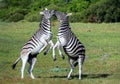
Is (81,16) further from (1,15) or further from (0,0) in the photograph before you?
(0,0)

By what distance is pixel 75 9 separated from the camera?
2884 inches

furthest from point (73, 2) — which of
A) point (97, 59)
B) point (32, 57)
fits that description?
point (32, 57)

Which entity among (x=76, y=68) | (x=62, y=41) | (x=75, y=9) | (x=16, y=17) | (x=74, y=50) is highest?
(x=62, y=41)

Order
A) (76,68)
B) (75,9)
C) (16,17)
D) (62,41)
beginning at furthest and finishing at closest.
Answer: (75,9) < (16,17) < (76,68) < (62,41)

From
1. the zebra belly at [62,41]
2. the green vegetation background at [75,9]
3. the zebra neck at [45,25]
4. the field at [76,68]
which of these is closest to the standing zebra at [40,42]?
the zebra neck at [45,25]

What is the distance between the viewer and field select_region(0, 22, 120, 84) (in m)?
14.2

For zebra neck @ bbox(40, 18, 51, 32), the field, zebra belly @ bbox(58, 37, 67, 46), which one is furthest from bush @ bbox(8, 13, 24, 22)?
zebra belly @ bbox(58, 37, 67, 46)

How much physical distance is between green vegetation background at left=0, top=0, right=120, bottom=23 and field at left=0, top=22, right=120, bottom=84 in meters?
7.38

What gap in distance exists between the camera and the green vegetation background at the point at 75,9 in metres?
52.4

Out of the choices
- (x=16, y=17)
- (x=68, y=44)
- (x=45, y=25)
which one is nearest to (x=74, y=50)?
(x=68, y=44)

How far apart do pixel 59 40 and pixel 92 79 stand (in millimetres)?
1503

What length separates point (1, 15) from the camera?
74688 mm

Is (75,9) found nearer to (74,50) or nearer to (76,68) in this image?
(76,68)

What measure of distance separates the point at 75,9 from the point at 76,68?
56.0 m
